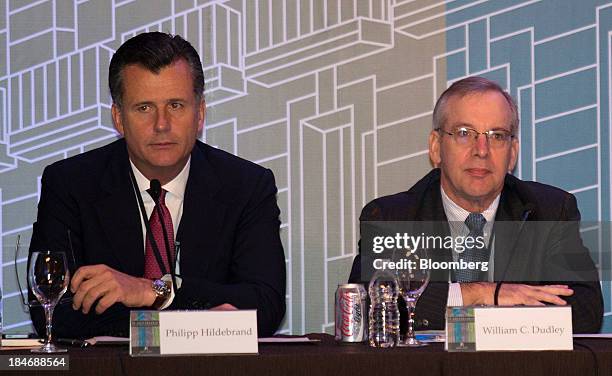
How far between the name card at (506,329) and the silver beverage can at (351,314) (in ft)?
1.16

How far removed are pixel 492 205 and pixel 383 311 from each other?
3.64 feet

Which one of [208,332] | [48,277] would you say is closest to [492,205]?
[208,332]

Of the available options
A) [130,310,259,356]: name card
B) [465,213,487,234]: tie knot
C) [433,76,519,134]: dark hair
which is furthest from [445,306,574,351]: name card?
[433,76,519,134]: dark hair

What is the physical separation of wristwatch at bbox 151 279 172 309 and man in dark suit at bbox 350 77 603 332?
77cm

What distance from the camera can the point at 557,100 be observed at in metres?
4.37

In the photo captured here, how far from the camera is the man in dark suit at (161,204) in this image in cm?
340

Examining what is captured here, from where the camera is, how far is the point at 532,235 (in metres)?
3.48

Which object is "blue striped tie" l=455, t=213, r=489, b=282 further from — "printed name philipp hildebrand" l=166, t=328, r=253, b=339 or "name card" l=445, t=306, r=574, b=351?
"printed name philipp hildebrand" l=166, t=328, r=253, b=339

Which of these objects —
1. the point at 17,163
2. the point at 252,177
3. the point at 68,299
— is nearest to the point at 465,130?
the point at 252,177

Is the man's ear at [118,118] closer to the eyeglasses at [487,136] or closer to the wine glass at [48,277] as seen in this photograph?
the wine glass at [48,277]

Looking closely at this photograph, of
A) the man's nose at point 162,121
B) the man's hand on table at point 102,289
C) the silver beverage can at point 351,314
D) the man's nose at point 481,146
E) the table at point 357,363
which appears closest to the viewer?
the table at point 357,363

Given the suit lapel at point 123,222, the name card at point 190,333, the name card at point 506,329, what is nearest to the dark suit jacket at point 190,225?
the suit lapel at point 123,222

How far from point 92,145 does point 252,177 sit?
0.98 metres

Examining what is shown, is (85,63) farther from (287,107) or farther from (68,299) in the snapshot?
(68,299)
